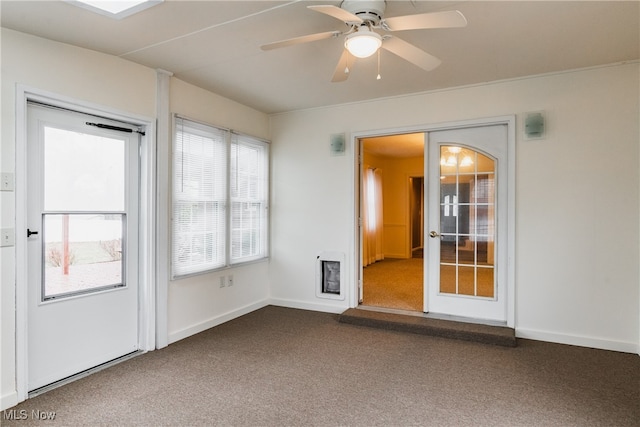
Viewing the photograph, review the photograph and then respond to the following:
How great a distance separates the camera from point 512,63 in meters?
3.27

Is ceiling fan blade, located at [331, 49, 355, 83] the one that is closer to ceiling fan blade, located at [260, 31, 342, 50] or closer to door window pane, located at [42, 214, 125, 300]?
ceiling fan blade, located at [260, 31, 342, 50]

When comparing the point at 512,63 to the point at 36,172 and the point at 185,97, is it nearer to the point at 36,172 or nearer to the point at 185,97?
the point at 185,97

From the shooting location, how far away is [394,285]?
19.2 ft

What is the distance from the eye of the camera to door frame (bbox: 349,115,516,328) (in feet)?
12.2

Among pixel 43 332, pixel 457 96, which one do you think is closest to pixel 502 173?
pixel 457 96

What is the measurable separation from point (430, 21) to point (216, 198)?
2933mm

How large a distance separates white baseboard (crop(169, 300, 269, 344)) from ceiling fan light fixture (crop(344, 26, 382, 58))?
306 cm

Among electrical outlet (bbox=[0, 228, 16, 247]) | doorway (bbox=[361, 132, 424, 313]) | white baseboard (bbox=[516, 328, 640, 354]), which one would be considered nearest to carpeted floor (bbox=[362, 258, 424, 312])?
doorway (bbox=[361, 132, 424, 313])

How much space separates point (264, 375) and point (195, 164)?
2.22 metres

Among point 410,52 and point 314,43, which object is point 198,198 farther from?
point 410,52

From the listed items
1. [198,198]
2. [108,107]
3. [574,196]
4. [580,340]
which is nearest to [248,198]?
[198,198]

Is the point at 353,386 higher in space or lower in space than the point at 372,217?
lower

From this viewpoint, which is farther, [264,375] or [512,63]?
[512,63]

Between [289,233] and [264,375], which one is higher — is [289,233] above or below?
above
